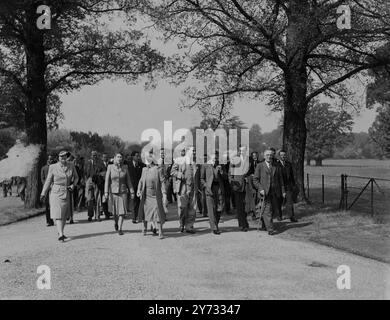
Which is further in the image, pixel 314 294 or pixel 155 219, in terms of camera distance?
pixel 155 219

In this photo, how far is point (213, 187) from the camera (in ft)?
39.8

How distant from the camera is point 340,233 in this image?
37.9ft

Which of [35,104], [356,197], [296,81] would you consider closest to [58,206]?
[296,81]

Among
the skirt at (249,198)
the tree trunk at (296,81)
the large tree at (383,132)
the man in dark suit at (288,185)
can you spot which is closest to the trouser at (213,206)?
the skirt at (249,198)

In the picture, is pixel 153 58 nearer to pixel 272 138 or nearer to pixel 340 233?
pixel 340 233

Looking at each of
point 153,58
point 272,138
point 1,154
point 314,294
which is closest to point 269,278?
point 314,294

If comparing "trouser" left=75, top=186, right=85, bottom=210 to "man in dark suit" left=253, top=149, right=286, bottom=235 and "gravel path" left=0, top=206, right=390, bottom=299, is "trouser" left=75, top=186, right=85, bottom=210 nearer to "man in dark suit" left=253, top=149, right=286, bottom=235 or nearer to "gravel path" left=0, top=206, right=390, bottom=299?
"gravel path" left=0, top=206, right=390, bottom=299

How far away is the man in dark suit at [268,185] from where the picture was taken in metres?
11.7

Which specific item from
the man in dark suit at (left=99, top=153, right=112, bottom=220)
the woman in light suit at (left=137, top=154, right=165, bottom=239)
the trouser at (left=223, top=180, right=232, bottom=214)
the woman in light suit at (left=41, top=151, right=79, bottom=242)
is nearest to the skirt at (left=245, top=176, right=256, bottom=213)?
the trouser at (left=223, top=180, right=232, bottom=214)

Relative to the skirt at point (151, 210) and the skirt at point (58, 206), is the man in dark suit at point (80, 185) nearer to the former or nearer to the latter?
the skirt at point (58, 206)

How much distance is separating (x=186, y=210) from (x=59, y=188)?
2.92 m

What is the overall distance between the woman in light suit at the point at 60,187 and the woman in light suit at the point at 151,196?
5.27 feet

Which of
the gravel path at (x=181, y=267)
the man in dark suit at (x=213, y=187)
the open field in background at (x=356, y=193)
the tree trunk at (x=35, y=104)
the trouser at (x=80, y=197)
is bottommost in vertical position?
the open field in background at (x=356, y=193)

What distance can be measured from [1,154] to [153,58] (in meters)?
42.3
